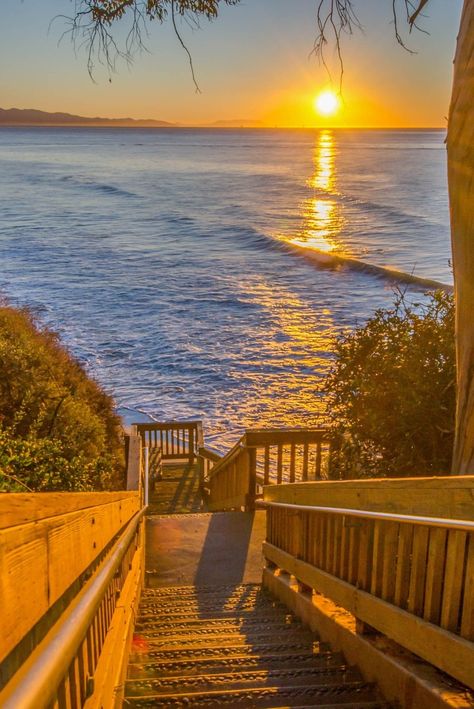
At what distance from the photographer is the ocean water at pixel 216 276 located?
803 inches

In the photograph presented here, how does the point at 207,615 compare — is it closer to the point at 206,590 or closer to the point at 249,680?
the point at 206,590

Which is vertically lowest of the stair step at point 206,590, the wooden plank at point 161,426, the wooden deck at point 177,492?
the wooden deck at point 177,492

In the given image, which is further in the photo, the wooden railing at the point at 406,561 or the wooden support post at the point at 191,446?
the wooden support post at the point at 191,446

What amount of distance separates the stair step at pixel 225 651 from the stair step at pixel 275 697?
630mm

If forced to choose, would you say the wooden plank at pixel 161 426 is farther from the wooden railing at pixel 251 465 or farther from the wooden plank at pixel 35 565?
the wooden plank at pixel 35 565

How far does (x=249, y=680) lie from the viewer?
3.65 metres

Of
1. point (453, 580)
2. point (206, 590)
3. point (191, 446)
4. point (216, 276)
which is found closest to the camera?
point (453, 580)

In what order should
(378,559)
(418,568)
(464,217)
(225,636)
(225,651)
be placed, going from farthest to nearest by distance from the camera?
(464,217) < (225,636) < (225,651) < (378,559) < (418,568)

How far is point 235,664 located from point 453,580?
1754mm

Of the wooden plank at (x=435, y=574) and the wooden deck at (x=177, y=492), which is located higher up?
the wooden plank at (x=435, y=574)

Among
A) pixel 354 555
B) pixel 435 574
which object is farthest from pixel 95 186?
pixel 435 574

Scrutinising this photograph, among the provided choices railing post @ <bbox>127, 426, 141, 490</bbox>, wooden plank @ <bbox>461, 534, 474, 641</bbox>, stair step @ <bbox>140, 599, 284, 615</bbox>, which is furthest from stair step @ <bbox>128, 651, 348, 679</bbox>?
railing post @ <bbox>127, 426, 141, 490</bbox>

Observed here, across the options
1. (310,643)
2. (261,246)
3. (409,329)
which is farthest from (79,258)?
(310,643)

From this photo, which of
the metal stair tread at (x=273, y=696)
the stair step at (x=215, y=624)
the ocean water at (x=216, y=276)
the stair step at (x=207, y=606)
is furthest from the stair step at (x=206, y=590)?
the ocean water at (x=216, y=276)
